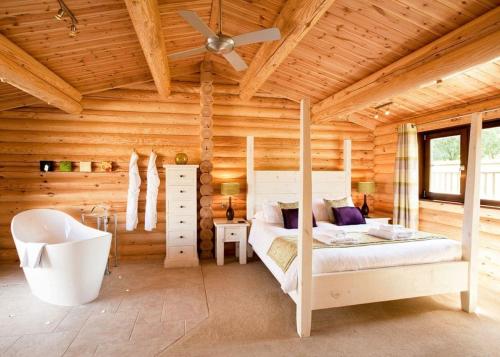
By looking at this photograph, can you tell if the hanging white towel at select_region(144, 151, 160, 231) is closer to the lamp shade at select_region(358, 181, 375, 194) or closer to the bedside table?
the bedside table

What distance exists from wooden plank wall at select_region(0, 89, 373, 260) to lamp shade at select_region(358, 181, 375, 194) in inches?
50.5

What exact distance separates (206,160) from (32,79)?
2.49 m

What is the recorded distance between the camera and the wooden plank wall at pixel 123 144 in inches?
174

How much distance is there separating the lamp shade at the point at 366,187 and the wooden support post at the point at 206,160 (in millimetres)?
2848

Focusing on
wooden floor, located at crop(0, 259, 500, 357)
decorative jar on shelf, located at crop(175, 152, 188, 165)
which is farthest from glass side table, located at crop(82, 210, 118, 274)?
decorative jar on shelf, located at crop(175, 152, 188, 165)

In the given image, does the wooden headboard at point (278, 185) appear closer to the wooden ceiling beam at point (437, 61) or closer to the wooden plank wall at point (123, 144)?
the wooden plank wall at point (123, 144)

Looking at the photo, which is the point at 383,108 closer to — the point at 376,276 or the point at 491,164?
the point at 491,164

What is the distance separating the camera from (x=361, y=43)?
3246mm

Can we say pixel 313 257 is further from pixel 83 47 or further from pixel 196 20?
pixel 83 47

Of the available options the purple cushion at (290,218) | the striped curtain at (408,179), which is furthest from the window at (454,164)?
the purple cushion at (290,218)

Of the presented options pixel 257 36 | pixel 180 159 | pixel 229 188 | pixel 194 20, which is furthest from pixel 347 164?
pixel 194 20

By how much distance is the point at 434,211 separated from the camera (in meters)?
4.61

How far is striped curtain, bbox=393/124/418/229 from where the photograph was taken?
15.5ft

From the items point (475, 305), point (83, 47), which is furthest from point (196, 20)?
point (475, 305)
